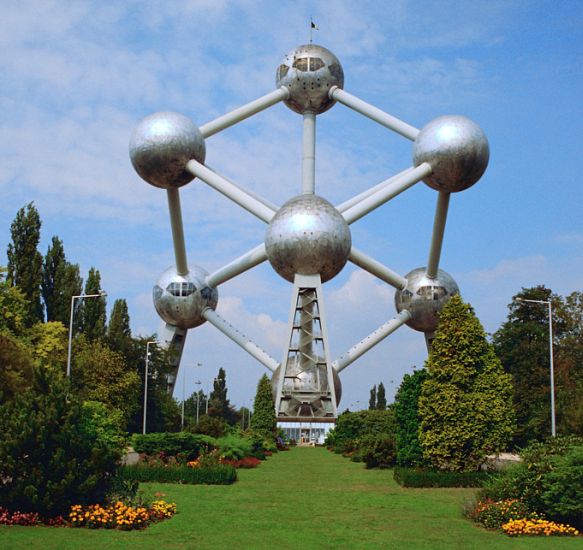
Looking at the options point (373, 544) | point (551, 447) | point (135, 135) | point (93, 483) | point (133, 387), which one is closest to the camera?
point (373, 544)

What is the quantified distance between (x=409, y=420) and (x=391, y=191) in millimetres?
29191

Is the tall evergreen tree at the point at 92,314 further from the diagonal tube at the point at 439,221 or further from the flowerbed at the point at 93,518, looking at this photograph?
the flowerbed at the point at 93,518

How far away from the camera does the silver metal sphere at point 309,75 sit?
58438mm

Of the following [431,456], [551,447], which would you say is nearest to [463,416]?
[431,456]

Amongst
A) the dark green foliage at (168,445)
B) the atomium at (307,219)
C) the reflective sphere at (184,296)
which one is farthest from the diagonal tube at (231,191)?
the dark green foliage at (168,445)

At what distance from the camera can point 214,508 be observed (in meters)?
16.9

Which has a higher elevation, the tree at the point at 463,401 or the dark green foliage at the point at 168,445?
the tree at the point at 463,401

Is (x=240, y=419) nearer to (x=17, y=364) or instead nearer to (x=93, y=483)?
(x=17, y=364)

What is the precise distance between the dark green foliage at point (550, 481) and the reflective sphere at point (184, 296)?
153 ft

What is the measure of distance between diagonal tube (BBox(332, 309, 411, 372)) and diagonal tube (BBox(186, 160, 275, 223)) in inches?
523

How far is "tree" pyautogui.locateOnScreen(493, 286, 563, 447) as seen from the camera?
136 feet

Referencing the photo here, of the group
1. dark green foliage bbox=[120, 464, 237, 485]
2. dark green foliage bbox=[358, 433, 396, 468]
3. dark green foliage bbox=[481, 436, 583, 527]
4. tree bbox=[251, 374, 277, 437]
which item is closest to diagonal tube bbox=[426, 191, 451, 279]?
tree bbox=[251, 374, 277, 437]

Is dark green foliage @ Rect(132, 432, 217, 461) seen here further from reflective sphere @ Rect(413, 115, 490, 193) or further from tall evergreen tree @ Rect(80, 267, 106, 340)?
reflective sphere @ Rect(413, 115, 490, 193)

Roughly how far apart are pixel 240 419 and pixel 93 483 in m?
110
